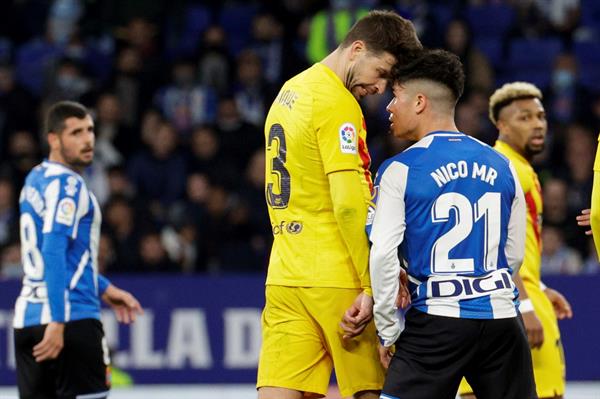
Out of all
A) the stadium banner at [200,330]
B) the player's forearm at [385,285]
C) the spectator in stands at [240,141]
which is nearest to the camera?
the player's forearm at [385,285]

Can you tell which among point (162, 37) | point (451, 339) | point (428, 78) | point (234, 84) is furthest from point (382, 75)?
point (162, 37)

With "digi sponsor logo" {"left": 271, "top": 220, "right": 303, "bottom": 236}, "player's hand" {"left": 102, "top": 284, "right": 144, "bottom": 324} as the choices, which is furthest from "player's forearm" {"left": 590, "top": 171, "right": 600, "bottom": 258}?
"player's hand" {"left": 102, "top": 284, "right": 144, "bottom": 324}

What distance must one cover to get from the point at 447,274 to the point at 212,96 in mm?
9334

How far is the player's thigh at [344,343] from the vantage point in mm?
5367

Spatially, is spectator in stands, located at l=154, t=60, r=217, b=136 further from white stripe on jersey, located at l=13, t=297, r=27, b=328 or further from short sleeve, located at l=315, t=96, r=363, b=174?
short sleeve, located at l=315, t=96, r=363, b=174

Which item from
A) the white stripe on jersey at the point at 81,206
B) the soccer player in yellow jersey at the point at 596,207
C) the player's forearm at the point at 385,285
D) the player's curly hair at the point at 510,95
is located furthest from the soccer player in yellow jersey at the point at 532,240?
the white stripe on jersey at the point at 81,206

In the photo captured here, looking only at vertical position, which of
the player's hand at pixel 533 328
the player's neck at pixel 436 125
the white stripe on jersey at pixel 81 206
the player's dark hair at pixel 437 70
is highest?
the player's dark hair at pixel 437 70

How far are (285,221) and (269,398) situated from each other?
776mm

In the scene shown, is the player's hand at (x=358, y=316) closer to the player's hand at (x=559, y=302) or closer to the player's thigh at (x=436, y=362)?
the player's thigh at (x=436, y=362)

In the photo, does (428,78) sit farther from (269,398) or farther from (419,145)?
(269,398)

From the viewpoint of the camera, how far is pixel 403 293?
17.0ft

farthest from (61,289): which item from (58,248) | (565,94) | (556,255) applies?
(565,94)

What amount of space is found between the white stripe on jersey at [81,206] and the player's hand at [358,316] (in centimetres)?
200

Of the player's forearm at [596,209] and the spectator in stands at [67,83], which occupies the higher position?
the spectator in stands at [67,83]
